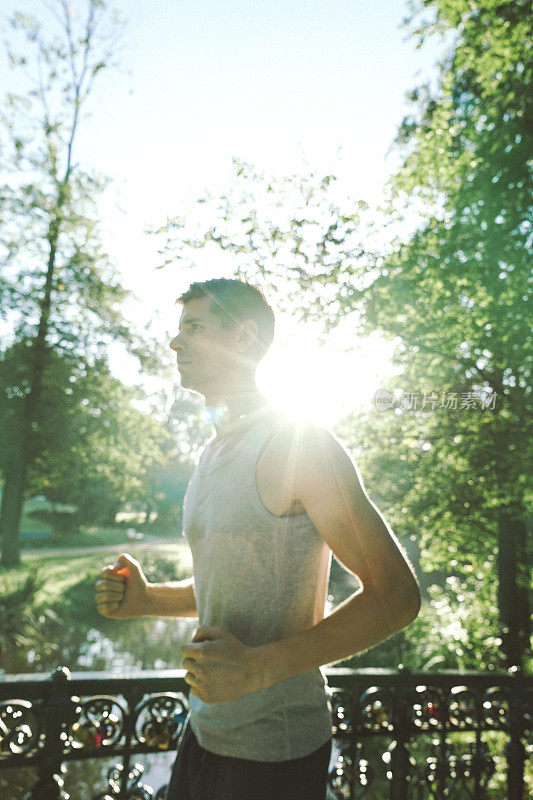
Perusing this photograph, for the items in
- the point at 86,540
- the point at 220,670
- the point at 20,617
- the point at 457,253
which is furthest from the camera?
the point at 86,540

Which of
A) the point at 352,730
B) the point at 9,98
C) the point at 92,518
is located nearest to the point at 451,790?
the point at 352,730

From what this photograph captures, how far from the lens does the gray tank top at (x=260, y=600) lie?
119 centimetres

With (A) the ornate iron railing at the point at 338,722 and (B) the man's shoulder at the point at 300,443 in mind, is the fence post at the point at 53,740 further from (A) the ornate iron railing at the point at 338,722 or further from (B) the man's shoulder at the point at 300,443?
(B) the man's shoulder at the point at 300,443

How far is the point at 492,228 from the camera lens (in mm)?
4898

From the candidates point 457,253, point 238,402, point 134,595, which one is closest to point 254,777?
point 134,595

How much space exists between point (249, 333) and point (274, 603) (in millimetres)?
805

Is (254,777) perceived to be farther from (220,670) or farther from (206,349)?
(206,349)

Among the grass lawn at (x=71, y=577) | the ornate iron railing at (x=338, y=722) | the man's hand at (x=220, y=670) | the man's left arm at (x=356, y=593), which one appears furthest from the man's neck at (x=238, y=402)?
the grass lawn at (x=71, y=577)

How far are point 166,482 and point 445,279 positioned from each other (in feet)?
133

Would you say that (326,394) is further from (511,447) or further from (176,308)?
(176,308)

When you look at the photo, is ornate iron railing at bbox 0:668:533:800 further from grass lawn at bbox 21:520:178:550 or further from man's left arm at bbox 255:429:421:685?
grass lawn at bbox 21:520:178:550

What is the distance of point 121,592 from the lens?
5.21ft

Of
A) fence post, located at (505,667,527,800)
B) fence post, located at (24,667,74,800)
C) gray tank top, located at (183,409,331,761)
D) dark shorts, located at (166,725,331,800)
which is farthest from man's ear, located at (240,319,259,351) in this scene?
fence post, located at (505,667,527,800)

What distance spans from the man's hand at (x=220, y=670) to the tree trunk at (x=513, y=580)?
Answer: 7.84 m
